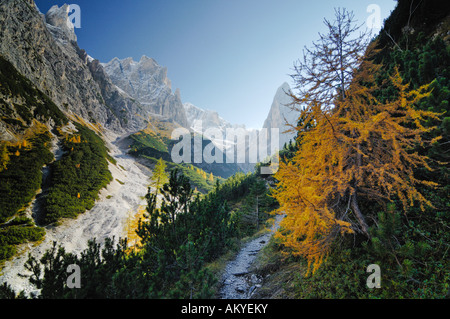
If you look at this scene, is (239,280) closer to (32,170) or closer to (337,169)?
(337,169)

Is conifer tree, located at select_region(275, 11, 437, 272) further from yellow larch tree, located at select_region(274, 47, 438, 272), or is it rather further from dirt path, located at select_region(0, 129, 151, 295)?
dirt path, located at select_region(0, 129, 151, 295)

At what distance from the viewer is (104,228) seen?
22.6m

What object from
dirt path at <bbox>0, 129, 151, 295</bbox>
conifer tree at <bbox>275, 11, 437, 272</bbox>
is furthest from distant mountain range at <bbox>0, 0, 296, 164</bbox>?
dirt path at <bbox>0, 129, 151, 295</bbox>

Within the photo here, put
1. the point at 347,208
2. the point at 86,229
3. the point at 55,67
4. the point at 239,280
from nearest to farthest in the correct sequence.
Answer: the point at 347,208
the point at 239,280
the point at 86,229
the point at 55,67

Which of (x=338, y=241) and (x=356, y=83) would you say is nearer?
(x=356, y=83)

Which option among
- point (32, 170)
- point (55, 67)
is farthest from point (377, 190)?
point (55, 67)

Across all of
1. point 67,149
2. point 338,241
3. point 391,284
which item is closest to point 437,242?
point 391,284

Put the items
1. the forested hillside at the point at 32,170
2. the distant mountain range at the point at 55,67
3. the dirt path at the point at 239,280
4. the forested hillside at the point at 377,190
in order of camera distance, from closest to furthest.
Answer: the forested hillside at the point at 377,190 < the dirt path at the point at 239,280 < the forested hillside at the point at 32,170 < the distant mountain range at the point at 55,67

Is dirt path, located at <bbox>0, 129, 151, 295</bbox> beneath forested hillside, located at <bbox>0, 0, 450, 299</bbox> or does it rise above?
beneath

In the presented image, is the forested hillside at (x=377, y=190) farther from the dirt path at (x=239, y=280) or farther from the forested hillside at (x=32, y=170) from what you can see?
the forested hillside at (x=32, y=170)

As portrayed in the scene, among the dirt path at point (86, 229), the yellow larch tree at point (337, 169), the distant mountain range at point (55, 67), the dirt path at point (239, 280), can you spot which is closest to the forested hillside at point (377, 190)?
the yellow larch tree at point (337, 169)

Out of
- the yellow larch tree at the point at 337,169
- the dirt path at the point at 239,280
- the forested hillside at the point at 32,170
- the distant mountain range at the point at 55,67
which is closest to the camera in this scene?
the yellow larch tree at the point at 337,169
